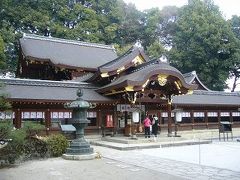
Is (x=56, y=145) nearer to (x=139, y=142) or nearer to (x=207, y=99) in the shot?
(x=139, y=142)

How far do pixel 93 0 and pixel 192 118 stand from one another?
84.1 ft

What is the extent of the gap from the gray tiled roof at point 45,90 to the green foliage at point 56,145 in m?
5.61

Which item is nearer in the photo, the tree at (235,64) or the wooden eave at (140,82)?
the wooden eave at (140,82)

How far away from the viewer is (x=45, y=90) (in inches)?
854

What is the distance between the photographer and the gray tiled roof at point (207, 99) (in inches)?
1078

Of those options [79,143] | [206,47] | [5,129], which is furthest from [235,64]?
[5,129]

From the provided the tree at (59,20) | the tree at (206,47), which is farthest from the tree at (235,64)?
the tree at (59,20)

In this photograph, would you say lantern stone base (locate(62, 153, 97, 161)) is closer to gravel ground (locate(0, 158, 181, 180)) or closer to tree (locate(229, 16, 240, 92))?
gravel ground (locate(0, 158, 181, 180))

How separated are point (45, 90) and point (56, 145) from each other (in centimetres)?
766

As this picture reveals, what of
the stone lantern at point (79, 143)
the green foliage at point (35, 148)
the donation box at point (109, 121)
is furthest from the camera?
the donation box at point (109, 121)

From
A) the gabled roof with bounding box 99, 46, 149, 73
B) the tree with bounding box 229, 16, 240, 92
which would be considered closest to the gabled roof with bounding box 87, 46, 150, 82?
the gabled roof with bounding box 99, 46, 149, 73

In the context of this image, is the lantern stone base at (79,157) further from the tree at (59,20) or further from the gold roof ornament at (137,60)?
the tree at (59,20)

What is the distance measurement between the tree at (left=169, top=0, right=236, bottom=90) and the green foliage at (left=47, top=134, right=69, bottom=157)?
31.2 meters

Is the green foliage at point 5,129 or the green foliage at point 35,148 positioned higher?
the green foliage at point 5,129
